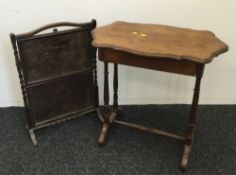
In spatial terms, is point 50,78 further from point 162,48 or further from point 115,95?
point 162,48

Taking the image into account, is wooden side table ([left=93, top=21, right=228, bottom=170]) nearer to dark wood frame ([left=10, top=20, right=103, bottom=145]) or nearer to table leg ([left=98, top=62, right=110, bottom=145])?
table leg ([left=98, top=62, right=110, bottom=145])

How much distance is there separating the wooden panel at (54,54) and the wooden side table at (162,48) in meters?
0.21

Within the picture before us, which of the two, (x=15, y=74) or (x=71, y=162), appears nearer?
→ (x=71, y=162)

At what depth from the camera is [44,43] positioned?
2.02m

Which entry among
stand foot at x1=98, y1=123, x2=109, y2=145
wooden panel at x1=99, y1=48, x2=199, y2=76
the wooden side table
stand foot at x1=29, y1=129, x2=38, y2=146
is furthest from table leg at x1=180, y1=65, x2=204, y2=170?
stand foot at x1=29, y1=129, x2=38, y2=146

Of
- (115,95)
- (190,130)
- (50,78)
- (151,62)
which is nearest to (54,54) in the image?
(50,78)

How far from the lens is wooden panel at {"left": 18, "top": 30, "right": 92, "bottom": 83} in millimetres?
1996

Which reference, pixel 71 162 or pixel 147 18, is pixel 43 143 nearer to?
pixel 71 162

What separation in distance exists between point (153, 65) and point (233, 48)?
910 millimetres

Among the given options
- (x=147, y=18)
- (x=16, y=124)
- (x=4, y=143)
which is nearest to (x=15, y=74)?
(x=16, y=124)

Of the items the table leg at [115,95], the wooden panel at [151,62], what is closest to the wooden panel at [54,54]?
the table leg at [115,95]

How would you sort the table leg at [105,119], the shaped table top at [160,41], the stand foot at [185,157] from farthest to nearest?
the table leg at [105,119], the stand foot at [185,157], the shaped table top at [160,41]

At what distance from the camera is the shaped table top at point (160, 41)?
1678 millimetres

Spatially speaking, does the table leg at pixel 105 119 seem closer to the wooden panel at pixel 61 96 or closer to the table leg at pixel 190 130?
the wooden panel at pixel 61 96
